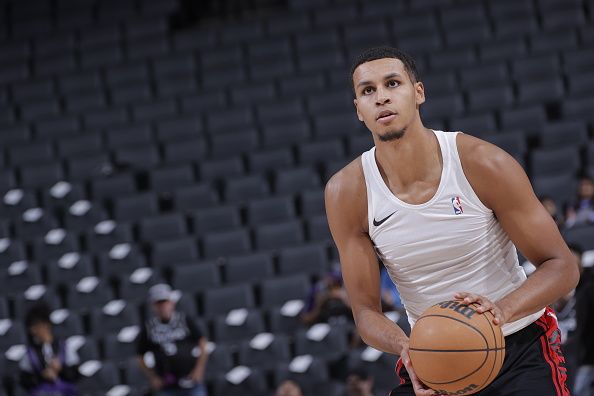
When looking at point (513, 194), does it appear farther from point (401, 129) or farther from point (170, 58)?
point (170, 58)

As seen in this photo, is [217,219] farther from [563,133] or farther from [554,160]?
[563,133]

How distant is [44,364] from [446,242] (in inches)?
216

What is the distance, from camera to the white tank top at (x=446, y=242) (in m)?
3.33

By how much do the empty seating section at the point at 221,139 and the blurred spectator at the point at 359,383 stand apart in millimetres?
334

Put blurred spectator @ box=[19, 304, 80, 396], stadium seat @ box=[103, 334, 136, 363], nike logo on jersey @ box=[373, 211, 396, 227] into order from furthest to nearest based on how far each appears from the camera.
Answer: stadium seat @ box=[103, 334, 136, 363], blurred spectator @ box=[19, 304, 80, 396], nike logo on jersey @ box=[373, 211, 396, 227]

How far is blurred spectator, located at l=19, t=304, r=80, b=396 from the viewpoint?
26.4 feet

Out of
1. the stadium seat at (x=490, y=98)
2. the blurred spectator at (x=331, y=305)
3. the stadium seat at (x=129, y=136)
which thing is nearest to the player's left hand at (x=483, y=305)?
the blurred spectator at (x=331, y=305)

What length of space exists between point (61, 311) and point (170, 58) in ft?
14.4

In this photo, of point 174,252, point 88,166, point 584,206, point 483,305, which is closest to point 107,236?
point 174,252

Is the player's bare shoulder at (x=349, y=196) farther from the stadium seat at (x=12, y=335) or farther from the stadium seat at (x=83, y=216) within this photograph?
the stadium seat at (x=83, y=216)

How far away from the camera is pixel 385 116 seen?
3314mm

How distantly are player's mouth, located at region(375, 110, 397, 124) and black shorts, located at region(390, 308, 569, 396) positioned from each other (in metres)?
0.81

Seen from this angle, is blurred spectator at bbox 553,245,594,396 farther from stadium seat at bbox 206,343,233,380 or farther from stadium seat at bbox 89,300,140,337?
stadium seat at bbox 89,300,140,337

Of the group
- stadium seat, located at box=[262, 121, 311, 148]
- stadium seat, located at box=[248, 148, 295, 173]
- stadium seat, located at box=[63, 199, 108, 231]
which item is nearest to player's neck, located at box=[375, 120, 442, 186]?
stadium seat, located at box=[248, 148, 295, 173]
